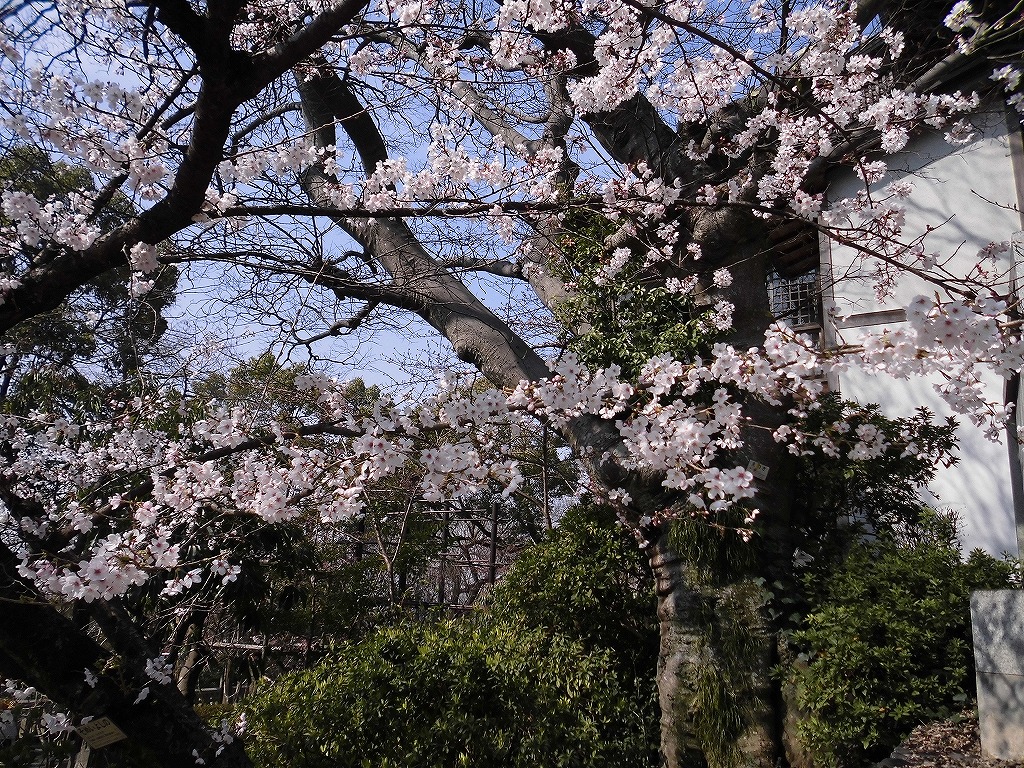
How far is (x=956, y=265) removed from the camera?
573cm

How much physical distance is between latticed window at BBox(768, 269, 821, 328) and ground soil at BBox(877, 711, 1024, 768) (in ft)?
14.5

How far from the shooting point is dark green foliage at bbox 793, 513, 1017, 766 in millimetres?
3424

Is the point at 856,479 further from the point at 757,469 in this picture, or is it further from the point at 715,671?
the point at 715,671

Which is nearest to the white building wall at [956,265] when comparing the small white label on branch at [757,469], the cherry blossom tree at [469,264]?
the cherry blossom tree at [469,264]

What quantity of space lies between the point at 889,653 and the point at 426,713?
2.49 m

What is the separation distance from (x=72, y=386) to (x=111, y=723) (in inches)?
227

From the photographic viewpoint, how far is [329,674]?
148 inches

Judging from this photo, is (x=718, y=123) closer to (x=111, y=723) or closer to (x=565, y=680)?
(x=565, y=680)

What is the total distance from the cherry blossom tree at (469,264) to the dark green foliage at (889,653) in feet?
1.32

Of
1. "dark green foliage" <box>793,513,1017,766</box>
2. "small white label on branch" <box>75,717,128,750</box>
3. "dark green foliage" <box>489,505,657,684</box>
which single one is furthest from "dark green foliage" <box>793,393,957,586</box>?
"small white label on branch" <box>75,717,128,750</box>

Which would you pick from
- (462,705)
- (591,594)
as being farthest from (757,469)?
(462,705)

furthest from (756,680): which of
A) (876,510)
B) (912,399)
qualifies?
(912,399)

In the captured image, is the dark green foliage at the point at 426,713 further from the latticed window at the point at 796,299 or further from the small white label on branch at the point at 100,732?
the latticed window at the point at 796,299

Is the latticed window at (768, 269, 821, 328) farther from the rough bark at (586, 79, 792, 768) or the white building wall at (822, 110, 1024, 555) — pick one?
the rough bark at (586, 79, 792, 768)
